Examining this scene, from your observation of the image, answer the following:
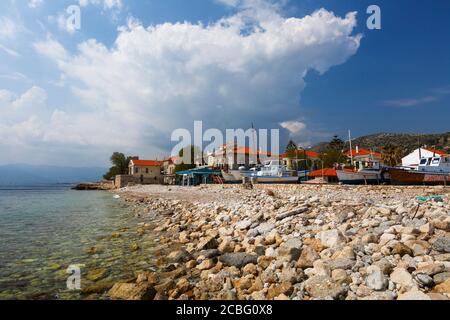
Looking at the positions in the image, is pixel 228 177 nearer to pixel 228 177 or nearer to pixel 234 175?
pixel 228 177

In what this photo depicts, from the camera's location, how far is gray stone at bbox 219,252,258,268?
6.58 metres

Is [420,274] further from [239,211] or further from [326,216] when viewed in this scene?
[239,211]

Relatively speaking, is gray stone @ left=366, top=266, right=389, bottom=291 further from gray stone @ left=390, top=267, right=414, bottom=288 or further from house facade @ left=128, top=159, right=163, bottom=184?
house facade @ left=128, top=159, right=163, bottom=184

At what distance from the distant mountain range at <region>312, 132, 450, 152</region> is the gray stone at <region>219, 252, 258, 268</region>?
109 metres

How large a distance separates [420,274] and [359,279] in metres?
0.91

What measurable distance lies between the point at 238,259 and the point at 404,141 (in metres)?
152

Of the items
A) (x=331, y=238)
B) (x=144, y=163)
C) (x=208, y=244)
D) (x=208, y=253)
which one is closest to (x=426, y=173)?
(x=331, y=238)

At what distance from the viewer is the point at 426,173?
2652 centimetres

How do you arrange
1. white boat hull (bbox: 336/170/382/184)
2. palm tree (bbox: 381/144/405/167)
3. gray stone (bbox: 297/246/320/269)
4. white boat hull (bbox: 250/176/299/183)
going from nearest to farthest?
gray stone (bbox: 297/246/320/269)
white boat hull (bbox: 336/170/382/184)
white boat hull (bbox: 250/176/299/183)
palm tree (bbox: 381/144/405/167)

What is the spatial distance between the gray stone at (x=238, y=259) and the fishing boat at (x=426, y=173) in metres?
26.8

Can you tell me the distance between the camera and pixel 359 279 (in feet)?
15.3

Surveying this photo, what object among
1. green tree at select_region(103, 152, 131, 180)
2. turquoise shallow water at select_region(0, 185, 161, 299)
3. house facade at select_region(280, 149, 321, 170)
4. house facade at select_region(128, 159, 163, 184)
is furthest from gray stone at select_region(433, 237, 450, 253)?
green tree at select_region(103, 152, 131, 180)

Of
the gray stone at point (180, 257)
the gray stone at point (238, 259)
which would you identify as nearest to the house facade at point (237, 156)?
the gray stone at point (180, 257)
